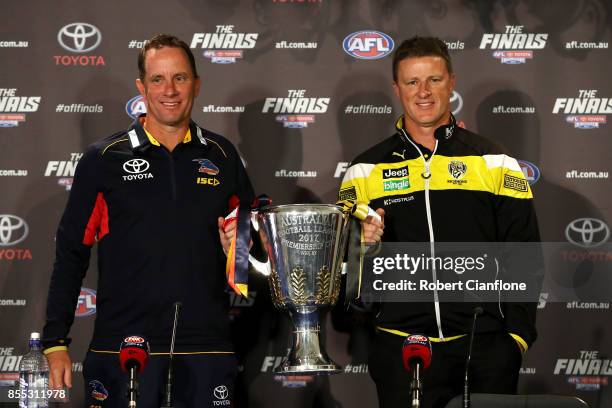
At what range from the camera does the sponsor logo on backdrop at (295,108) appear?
464 centimetres

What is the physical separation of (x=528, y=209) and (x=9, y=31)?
2740 millimetres

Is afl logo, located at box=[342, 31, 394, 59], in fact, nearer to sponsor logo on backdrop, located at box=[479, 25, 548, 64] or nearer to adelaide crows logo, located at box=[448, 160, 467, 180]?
sponsor logo on backdrop, located at box=[479, 25, 548, 64]

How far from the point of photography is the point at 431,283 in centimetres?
367

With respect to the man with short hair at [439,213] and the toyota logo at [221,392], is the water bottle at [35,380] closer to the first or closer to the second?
the toyota logo at [221,392]

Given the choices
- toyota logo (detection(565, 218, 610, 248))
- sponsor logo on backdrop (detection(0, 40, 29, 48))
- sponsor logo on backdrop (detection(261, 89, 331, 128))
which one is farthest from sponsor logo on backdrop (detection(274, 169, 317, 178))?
sponsor logo on backdrop (detection(0, 40, 29, 48))

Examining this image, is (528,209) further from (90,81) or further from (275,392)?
(90,81)

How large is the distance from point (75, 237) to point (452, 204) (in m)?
1.50

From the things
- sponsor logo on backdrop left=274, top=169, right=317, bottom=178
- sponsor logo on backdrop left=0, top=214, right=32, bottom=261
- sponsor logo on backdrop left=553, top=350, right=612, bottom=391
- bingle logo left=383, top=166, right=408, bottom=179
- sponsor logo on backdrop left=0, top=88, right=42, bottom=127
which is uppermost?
sponsor logo on backdrop left=0, top=88, right=42, bottom=127

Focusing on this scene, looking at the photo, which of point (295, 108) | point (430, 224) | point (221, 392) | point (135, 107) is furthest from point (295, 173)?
point (221, 392)

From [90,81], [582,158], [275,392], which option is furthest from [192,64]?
[582,158]

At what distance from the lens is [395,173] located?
12.3 ft

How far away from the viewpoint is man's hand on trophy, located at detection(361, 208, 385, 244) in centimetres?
346

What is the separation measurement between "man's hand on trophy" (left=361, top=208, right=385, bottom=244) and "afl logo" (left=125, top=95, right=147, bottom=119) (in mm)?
1647

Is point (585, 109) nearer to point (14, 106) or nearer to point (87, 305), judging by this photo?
point (87, 305)
